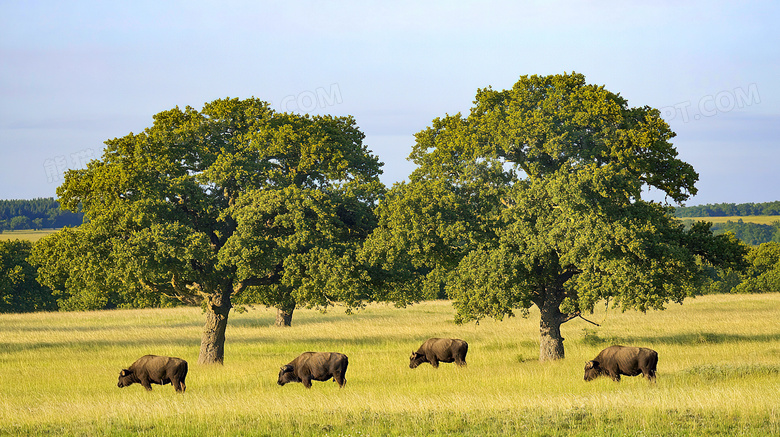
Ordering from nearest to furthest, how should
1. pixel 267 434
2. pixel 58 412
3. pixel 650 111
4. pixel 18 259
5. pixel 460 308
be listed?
pixel 267 434
pixel 58 412
pixel 460 308
pixel 650 111
pixel 18 259

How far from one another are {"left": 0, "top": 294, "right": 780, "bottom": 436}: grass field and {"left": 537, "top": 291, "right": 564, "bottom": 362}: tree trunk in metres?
0.65

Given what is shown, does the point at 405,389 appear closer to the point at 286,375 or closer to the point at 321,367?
the point at 321,367

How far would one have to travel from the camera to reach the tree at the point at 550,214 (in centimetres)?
2559

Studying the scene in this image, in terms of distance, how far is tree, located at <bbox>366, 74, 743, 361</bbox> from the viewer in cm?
2559

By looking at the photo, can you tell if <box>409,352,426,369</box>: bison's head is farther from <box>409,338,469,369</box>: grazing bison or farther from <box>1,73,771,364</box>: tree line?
<box>1,73,771,364</box>: tree line

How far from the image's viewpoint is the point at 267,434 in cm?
1594

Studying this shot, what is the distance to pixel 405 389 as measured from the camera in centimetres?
2355

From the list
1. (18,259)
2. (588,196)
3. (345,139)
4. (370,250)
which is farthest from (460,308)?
(18,259)

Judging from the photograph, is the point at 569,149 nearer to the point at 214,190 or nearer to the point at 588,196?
the point at 588,196

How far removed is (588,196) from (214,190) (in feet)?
50.2

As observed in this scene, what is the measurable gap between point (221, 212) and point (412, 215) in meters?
7.70

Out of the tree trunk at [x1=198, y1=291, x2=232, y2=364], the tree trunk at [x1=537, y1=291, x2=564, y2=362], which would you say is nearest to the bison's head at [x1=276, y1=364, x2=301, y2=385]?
the tree trunk at [x1=198, y1=291, x2=232, y2=364]

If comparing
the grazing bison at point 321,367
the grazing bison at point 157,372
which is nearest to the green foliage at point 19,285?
the grazing bison at point 157,372

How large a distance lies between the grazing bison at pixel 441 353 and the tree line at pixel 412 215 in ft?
7.30
